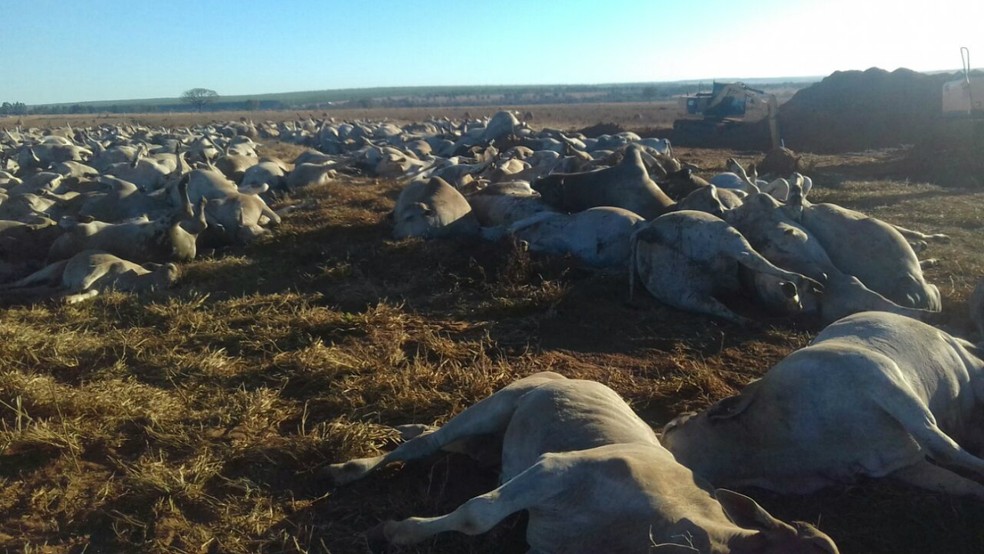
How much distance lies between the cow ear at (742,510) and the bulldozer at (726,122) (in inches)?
871

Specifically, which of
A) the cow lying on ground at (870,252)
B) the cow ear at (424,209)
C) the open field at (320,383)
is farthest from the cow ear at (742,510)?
the cow ear at (424,209)

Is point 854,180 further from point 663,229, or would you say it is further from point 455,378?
point 455,378

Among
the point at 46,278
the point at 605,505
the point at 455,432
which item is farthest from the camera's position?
the point at 46,278

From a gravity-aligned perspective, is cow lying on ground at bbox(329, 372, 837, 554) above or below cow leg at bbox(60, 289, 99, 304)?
above

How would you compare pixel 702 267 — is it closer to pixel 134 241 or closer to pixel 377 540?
pixel 377 540

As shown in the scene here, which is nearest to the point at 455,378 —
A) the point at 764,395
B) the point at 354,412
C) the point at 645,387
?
the point at 354,412

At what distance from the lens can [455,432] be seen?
12.6 feet

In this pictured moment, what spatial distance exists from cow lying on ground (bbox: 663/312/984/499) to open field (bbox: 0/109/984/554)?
13 centimetres

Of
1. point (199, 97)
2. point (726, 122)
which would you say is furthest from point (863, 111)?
point (199, 97)

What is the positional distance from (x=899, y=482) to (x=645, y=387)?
177 centimetres

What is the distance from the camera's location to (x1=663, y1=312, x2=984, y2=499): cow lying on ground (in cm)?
358

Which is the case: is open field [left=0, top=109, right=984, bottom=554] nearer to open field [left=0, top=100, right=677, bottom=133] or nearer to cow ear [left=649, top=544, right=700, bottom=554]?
cow ear [left=649, top=544, right=700, bottom=554]

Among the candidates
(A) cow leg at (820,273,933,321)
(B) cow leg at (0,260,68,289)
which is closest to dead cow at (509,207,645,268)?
(A) cow leg at (820,273,933,321)

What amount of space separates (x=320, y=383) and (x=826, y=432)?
11.0 ft
